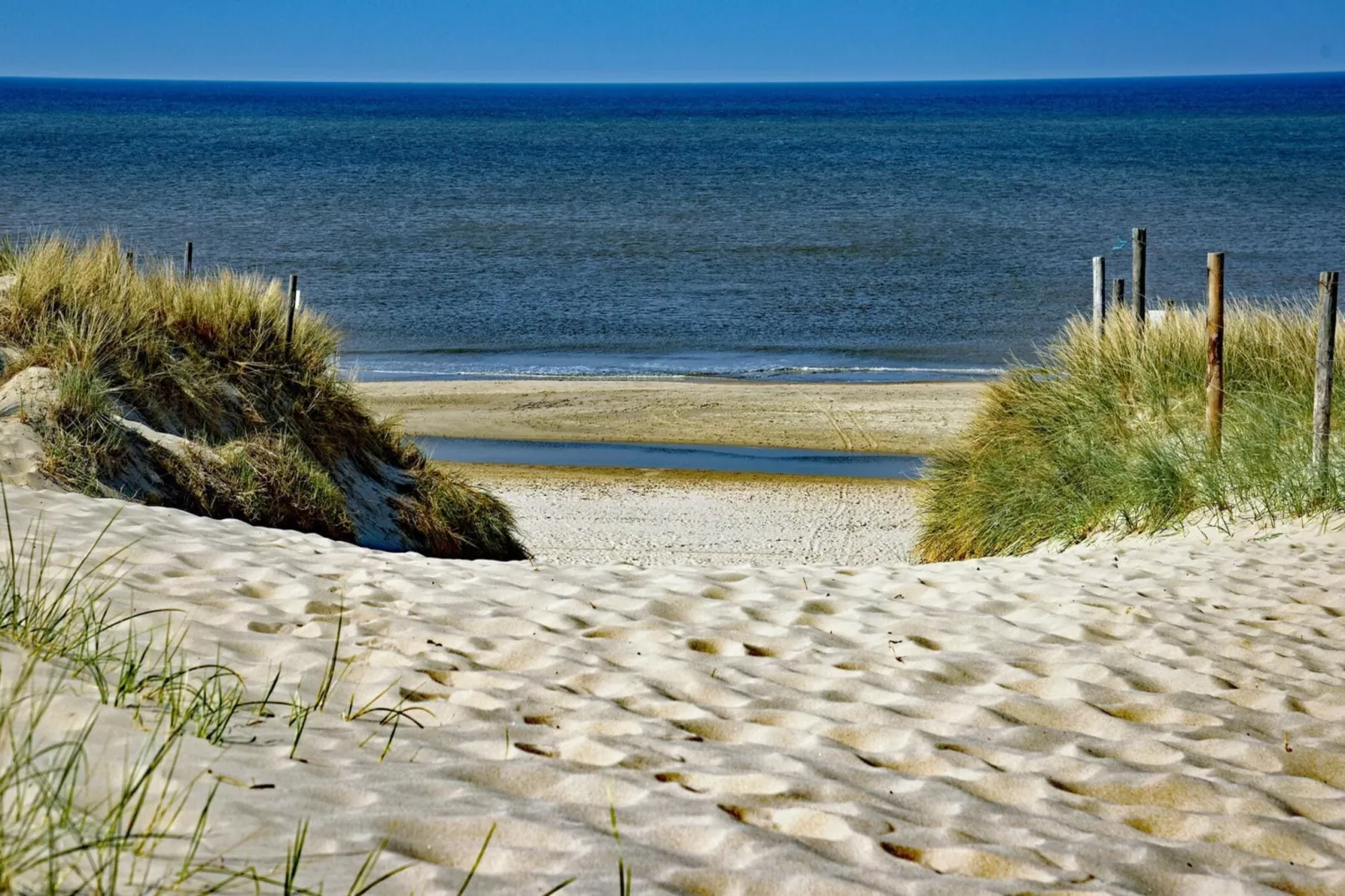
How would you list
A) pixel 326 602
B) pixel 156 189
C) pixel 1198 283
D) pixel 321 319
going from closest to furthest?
pixel 326 602 → pixel 321 319 → pixel 1198 283 → pixel 156 189

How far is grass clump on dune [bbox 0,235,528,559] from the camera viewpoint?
26.3 feet

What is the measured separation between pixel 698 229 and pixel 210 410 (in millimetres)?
35835

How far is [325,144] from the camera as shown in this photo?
8719 centimetres

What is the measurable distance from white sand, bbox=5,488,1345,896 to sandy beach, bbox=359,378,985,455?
34.4 feet

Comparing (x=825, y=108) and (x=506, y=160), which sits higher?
(x=825, y=108)

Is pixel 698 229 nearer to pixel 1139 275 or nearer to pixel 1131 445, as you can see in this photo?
pixel 1139 275

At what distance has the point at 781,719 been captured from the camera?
4.09 metres

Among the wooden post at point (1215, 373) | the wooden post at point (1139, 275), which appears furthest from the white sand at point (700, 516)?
the wooden post at point (1215, 373)

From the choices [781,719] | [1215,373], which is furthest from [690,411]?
[781,719]

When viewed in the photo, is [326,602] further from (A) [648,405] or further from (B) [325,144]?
(B) [325,144]

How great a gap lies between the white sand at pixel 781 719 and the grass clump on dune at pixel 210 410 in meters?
1.41

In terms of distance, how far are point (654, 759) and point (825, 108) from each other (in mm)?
162528

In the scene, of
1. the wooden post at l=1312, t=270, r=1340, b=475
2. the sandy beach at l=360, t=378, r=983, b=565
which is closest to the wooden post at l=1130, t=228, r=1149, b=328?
the wooden post at l=1312, t=270, r=1340, b=475

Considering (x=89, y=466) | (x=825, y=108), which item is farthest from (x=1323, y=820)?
(x=825, y=108)
